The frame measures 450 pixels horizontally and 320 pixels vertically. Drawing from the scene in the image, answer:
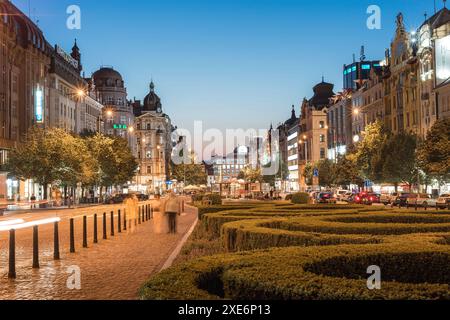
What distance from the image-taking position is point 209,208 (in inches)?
1265

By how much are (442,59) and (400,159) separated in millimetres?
13511

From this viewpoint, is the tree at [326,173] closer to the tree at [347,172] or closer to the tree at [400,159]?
the tree at [347,172]

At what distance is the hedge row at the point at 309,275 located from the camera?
7.22 metres

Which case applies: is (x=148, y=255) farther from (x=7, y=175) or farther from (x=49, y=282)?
(x=7, y=175)

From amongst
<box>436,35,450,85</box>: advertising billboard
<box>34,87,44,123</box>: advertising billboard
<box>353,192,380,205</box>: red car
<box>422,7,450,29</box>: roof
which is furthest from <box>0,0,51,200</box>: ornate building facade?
<box>422,7,450,29</box>: roof

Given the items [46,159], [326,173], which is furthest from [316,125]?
[46,159]

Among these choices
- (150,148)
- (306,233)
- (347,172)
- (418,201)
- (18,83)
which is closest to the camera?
(306,233)

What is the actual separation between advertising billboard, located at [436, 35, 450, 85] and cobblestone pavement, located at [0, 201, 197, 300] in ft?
192

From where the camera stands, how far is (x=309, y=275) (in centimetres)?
816

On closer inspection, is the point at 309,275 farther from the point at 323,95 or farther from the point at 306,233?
the point at 323,95

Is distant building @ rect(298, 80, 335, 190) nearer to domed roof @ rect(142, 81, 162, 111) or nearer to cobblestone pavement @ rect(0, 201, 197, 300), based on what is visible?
domed roof @ rect(142, 81, 162, 111)

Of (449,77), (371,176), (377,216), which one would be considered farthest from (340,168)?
(377,216)

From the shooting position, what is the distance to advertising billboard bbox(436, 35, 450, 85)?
7525 cm

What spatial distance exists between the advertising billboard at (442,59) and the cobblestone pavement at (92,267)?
58.5 metres
